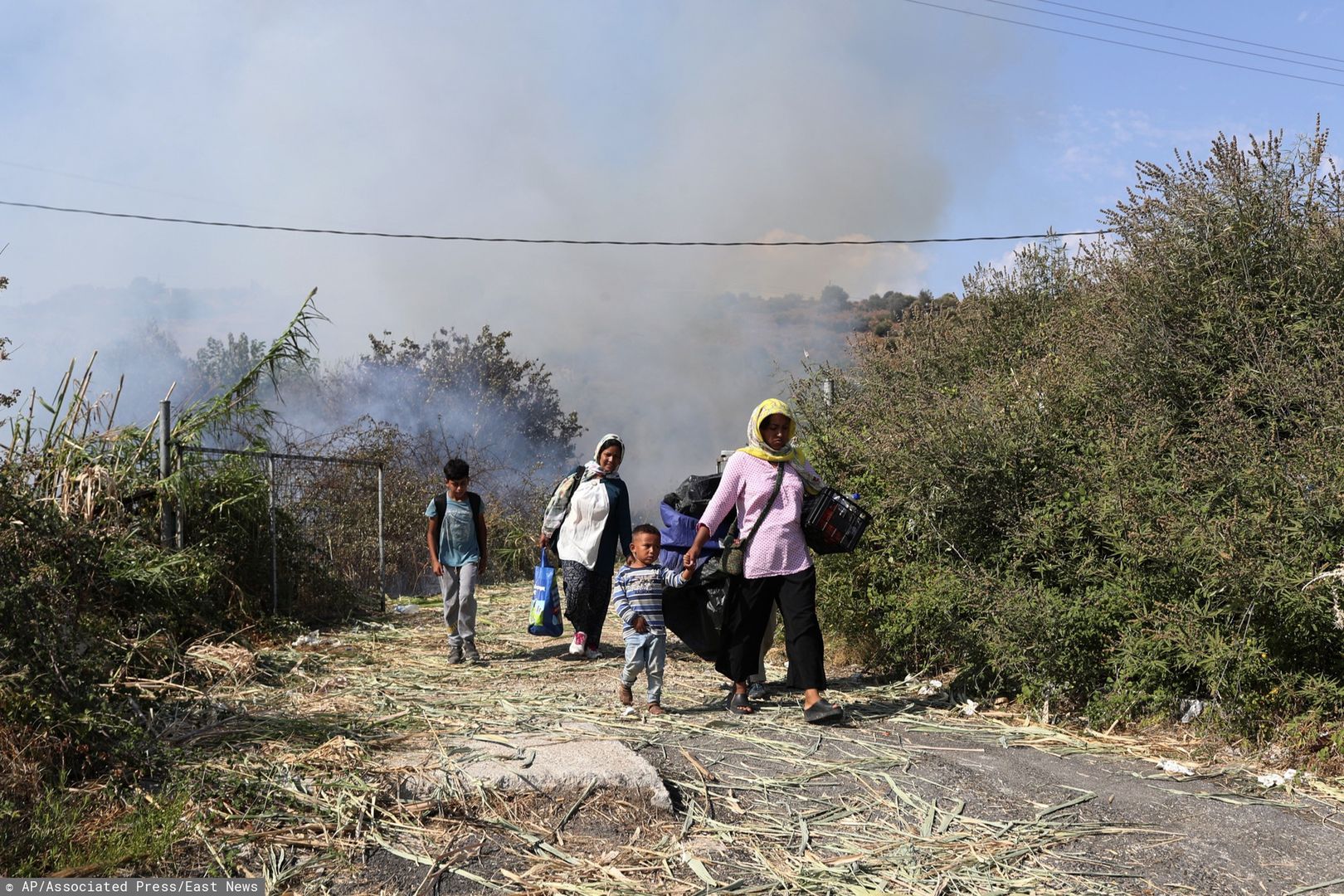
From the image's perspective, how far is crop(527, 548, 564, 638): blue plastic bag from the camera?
8.15 metres

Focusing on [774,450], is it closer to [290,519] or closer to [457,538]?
[457,538]

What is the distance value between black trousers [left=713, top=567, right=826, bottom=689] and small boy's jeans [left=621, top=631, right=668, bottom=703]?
493 mm

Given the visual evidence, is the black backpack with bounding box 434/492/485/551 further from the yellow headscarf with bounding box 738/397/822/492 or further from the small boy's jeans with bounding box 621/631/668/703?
the yellow headscarf with bounding box 738/397/822/492

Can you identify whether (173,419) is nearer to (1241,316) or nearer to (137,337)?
(1241,316)

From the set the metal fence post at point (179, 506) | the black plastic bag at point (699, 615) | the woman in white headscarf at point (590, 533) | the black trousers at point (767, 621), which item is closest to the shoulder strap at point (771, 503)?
the black trousers at point (767, 621)

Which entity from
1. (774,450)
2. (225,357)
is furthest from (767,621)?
(225,357)

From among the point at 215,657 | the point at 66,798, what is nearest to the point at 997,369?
the point at 215,657

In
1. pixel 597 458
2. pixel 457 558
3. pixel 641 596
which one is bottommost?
pixel 641 596

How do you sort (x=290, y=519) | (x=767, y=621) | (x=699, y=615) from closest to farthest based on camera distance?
1. (x=767, y=621)
2. (x=699, y=615)
3. (x=290, y=519)

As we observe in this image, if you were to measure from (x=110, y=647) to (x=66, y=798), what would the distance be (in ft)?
5.35

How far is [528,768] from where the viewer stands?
438 centimetres

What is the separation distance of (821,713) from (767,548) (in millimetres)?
936

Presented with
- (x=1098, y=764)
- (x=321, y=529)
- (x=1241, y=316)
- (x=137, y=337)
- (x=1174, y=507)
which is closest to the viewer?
(x=1098, y=764)

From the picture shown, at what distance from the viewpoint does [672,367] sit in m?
47.2
